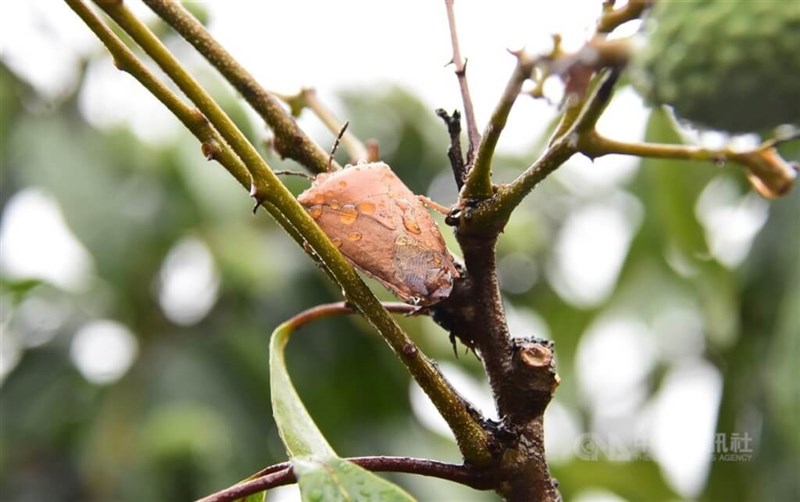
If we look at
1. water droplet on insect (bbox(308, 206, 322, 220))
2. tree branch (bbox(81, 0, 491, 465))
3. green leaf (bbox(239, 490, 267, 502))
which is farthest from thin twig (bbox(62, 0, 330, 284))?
green leaf (bbox(239, 490, 267, 502))

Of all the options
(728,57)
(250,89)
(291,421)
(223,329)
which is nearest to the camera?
(728,57)

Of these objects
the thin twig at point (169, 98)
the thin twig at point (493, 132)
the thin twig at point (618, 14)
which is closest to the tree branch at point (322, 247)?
the thin twig at point (169, 98)

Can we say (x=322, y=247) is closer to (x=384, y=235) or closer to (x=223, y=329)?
(x=384, y=235)

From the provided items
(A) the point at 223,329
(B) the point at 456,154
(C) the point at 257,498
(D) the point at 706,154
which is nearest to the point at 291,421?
(C) the point at 257,498

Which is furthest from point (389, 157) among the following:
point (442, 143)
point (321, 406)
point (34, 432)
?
point (34, 432)

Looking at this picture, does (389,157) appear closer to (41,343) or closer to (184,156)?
(184,156)

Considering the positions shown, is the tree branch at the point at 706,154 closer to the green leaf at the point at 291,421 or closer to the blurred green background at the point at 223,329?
the green leaf at the point at 291,421
